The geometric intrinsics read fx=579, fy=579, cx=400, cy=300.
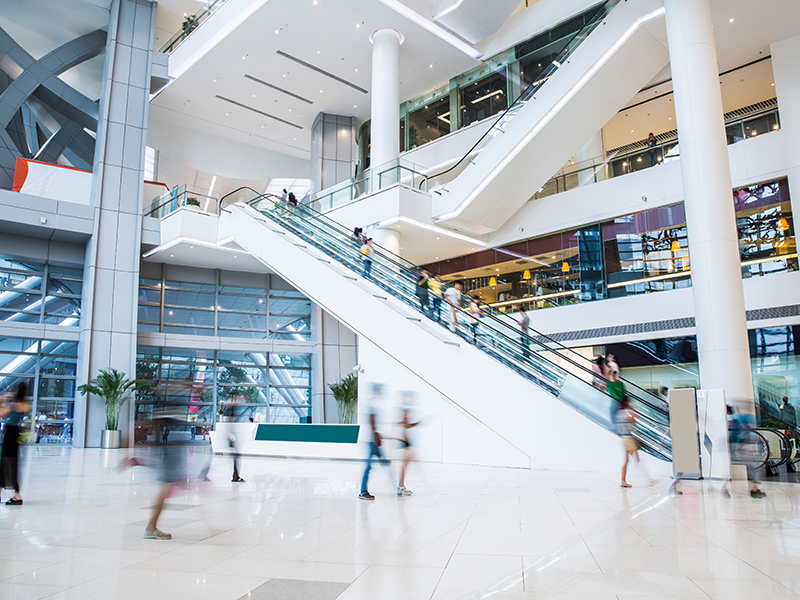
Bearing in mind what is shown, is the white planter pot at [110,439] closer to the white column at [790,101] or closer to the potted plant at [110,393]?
the potted plant at [110,393]

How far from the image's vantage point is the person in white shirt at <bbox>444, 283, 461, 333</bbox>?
12.0 meters

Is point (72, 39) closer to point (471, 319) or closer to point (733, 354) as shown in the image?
point (471, 319)

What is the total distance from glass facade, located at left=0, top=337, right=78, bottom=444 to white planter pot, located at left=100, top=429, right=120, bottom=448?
2259 mm

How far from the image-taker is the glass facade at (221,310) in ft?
77.2

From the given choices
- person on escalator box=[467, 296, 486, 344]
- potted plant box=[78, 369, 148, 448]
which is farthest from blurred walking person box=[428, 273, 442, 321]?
potted plant box=[78, 369, 148, 448]

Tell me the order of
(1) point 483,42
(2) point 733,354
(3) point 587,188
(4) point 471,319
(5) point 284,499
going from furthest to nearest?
(1) point 483,42 → (3) point 587,188 → (4) point 471,319 → (2) point 733,354 → (5) point 284,499

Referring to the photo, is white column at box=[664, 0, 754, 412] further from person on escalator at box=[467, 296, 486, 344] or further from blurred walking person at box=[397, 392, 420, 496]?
blurred walking person at box=[397, 392, 420, 496]

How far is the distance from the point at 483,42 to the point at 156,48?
47.4 feet

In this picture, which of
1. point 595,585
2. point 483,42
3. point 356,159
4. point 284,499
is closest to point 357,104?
point 356,159

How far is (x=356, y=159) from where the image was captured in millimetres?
26875

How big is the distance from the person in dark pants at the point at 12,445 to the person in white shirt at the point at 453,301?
7.53 metres

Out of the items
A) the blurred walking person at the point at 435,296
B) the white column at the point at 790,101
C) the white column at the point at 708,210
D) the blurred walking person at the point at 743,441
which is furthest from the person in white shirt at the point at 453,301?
the white column at the point at 790,101

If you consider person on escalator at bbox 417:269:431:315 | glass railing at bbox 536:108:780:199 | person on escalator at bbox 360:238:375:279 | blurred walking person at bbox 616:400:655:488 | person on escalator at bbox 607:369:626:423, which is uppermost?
glass railing at bbox 536:108:780:199

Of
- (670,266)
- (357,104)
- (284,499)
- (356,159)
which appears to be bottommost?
(284,499)
